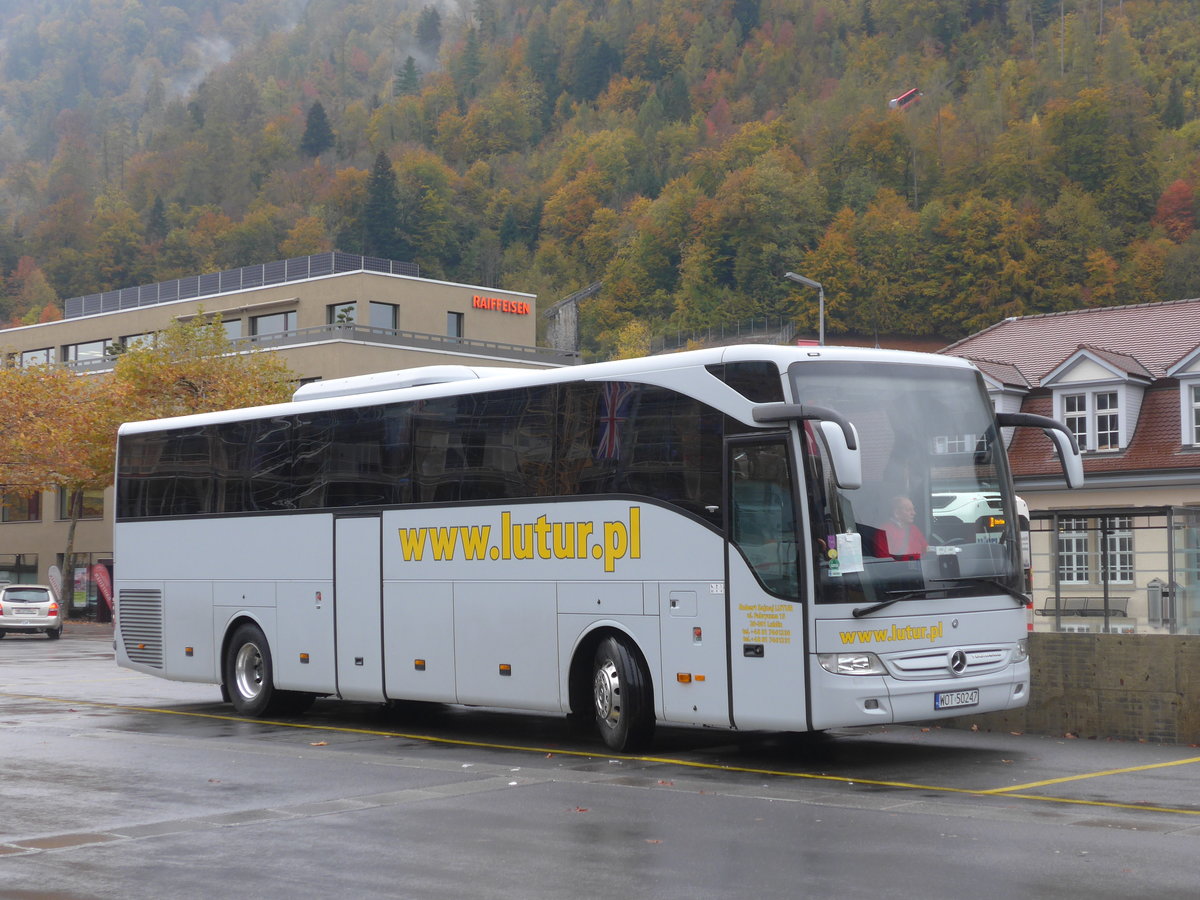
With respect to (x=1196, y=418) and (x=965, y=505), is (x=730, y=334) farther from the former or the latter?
(x=965, y=505)

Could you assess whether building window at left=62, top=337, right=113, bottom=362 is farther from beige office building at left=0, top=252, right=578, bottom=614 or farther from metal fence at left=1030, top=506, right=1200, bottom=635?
metal fence at left=1030, top=506, right=1200, bottom=635

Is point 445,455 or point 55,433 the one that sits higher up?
point 55,433

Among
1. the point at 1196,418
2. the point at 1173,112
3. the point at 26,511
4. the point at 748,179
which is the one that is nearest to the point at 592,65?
the point at 748,179

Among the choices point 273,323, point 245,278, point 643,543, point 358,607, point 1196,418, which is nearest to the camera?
point 643,543

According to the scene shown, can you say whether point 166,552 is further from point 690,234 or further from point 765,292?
point 690,234

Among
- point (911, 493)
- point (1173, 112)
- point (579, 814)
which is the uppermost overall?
point (1173, 112)

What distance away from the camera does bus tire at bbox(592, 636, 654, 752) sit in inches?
544

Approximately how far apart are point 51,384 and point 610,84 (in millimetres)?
141675

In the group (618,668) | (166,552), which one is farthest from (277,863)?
(166,552)

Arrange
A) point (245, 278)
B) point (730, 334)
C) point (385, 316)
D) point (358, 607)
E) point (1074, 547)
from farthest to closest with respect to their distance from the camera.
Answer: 1. point (730, 334)
2. point (245, 278)
3. point (385, 316)
4. point (358, 607)
5. point (1074, 547)

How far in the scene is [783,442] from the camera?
1271cm

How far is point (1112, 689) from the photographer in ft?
49.8

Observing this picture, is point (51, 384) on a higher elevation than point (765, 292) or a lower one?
lower

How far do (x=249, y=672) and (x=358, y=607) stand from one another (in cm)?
250
